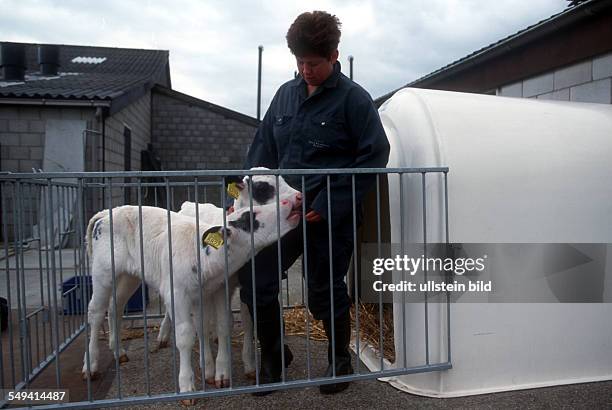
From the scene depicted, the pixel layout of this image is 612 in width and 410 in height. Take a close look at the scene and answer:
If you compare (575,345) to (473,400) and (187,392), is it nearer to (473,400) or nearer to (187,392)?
(473,400)

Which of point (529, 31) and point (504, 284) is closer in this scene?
point (504, 284)

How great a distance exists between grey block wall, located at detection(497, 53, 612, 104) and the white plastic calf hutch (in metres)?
1.65

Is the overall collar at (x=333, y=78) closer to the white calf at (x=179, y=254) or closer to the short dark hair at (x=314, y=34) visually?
the short dark hair at (x=314, y=34)

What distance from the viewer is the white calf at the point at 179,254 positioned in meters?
2.69

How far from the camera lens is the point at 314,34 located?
266 cm

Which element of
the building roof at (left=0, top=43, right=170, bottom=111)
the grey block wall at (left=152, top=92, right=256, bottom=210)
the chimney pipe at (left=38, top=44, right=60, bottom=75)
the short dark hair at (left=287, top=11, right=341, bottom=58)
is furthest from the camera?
the grey block wall at (left=152, top=92, right=256, bottom=210)

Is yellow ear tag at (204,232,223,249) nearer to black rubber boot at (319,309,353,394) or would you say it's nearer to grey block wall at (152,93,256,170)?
black rubber boot at (319,309,353,394)

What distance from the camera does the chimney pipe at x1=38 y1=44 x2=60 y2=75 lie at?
13656 millimetres

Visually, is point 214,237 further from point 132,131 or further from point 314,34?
point 132,131

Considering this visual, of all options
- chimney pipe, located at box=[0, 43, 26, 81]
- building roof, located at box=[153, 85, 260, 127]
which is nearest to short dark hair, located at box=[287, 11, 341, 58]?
chimney pipe, located at box=[0, 43, 26, 81]

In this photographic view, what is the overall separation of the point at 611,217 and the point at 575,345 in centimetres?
82

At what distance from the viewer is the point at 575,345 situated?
2.94 m

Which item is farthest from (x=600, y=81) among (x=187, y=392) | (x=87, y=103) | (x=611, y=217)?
(x=87, y=103)

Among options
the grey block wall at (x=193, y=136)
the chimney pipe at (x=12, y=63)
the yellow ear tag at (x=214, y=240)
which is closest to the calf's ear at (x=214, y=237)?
the yellow ear tag at (x=214, y=240)
